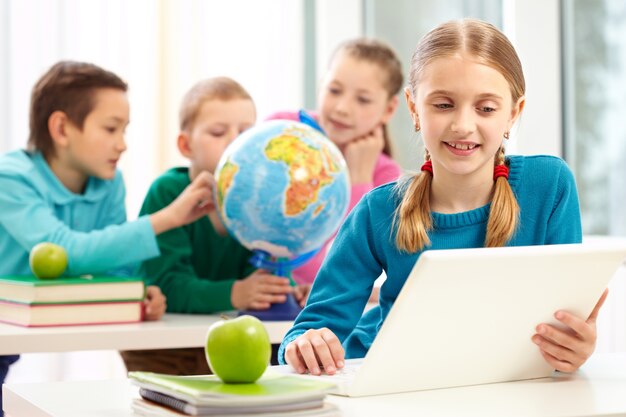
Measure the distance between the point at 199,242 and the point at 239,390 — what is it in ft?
5.46

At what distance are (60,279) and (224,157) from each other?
1.57 ft

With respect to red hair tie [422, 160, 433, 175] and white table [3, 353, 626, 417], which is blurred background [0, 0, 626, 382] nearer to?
red hair tie [422, 160, 433, 175]

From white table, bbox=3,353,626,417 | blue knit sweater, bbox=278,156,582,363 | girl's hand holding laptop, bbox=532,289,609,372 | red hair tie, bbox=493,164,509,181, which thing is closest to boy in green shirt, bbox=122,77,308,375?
blue knit sweater, bbox=278,156,582,363

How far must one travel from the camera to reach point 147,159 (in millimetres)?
4285

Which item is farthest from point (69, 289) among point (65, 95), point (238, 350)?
point (238, 350)

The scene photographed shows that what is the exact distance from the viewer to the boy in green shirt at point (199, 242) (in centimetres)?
257

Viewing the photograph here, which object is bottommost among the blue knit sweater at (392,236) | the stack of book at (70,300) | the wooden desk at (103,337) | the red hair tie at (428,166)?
the wooden desk at (103,337)

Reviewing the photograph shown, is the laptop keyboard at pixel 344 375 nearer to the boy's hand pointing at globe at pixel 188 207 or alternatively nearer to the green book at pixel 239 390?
the green book at pixel 239 390

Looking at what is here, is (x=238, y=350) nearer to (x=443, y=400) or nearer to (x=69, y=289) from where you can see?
(x=443, y=400)

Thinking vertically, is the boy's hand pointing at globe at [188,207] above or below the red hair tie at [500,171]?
below

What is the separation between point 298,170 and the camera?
7.69 feet

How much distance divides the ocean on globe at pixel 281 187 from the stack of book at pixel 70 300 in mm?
299

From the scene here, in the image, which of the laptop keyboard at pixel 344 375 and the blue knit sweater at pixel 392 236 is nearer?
the laptop keyboard at pixel 344 375

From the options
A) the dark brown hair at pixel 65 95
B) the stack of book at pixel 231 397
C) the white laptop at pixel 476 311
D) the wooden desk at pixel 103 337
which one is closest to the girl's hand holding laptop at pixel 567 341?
the white laptop at pixel 476 311
